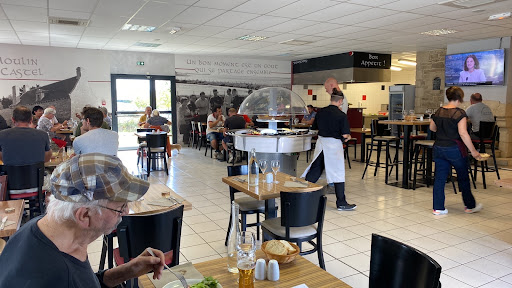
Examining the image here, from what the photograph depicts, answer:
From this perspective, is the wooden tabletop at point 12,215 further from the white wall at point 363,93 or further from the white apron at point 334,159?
the white wall at point 363,93

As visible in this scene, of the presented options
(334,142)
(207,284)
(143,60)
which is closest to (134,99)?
(143,60)

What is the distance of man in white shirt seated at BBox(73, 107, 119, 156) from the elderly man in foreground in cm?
322

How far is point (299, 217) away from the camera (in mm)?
2908

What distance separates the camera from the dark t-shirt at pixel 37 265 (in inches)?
41.2

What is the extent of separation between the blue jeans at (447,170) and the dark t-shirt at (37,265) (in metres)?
4.90

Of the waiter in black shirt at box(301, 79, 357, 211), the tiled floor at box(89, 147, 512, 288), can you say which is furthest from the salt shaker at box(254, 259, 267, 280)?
the waiter in black shirt at box(301, 79, 357, 211)

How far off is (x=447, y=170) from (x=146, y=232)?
4.22 meters

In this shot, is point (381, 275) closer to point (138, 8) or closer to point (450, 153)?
point (450, 153)

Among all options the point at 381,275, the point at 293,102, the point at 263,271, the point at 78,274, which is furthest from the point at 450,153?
the point at 78,274

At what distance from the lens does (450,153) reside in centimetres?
493

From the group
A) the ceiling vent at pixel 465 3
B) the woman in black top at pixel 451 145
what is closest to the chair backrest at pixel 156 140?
the woman in black top at pixel 451 145

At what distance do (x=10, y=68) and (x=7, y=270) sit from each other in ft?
36.0

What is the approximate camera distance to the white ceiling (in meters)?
5.94

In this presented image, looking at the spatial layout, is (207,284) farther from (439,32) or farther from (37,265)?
(439,32)
